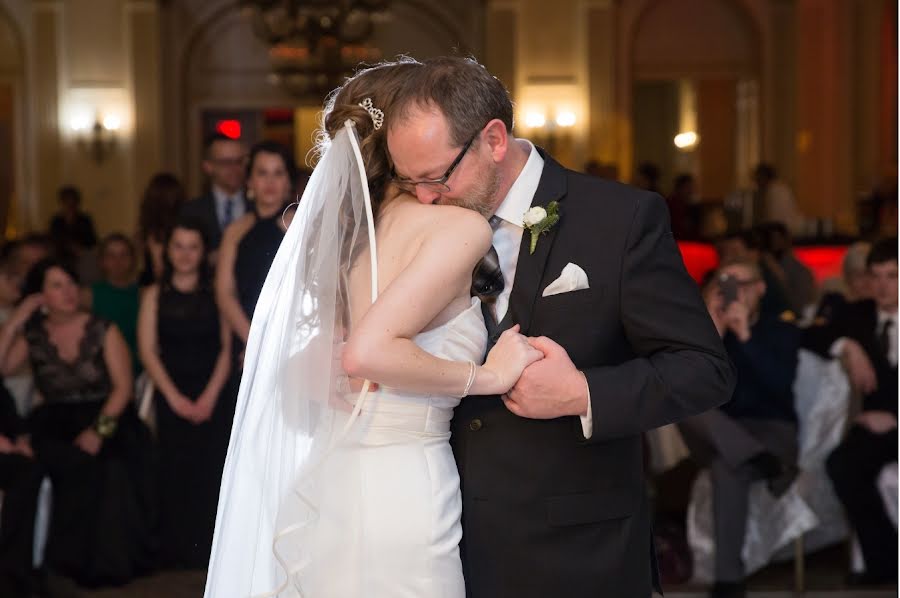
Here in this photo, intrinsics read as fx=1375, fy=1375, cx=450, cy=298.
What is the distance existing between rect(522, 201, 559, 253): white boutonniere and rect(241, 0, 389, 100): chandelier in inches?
347

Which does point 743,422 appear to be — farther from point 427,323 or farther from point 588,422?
point 427,323

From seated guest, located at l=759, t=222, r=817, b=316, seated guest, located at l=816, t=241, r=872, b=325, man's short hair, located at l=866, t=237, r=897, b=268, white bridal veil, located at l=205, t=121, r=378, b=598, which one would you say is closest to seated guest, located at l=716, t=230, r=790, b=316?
seated guest, located at l=759, t=222, r=817, b=316

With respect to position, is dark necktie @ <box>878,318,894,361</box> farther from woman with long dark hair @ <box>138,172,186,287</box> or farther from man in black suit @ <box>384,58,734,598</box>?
man in black suit @ <box>384,58,734,598</box>

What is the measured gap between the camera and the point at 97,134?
1427cm

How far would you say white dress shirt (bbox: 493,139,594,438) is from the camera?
2.69 m

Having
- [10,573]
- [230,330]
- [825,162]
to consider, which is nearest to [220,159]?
[230,330]

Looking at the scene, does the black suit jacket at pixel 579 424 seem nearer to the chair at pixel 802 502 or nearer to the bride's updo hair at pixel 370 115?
the bride's updo hair at pixel 370 115

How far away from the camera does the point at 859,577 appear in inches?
229

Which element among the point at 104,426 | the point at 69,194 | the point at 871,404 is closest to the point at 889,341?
the point at 871,404

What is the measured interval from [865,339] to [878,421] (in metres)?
0.38

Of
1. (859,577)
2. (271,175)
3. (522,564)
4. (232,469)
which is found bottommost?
(859,577)

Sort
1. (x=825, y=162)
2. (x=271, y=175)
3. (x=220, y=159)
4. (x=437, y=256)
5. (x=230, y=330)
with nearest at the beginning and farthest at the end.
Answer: (x=437, y=256), (x=271, y=175), (x=230, y=330), (x=220, y=159), (x=825, y=162)

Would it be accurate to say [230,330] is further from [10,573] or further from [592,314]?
[592,314]

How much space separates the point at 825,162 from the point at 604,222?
1290 cm
